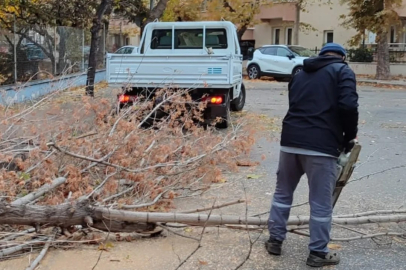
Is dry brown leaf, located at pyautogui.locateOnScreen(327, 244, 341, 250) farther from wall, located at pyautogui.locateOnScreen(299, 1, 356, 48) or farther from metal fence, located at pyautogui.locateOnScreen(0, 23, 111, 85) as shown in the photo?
wall, located at pyautogui.locateOnScreen(299, 1, 356, 48)

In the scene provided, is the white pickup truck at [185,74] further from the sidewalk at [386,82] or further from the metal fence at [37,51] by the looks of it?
the sidewalk at [386,82]

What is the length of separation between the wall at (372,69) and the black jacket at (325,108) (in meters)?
24.7

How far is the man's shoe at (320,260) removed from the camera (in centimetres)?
408

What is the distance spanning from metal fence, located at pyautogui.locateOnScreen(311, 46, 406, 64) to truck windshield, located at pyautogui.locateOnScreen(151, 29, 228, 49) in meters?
17.0

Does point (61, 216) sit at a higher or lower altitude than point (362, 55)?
lower

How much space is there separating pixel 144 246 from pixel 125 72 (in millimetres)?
5981

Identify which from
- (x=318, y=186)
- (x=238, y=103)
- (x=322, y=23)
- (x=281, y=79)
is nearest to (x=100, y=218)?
(x=318, y=186)

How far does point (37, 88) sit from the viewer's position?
1440cm

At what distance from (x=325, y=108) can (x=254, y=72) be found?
854 inches

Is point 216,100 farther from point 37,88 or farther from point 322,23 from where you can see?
point 322,23

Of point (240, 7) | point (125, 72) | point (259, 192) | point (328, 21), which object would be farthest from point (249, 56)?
point (328, 21)

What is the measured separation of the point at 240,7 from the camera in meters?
28.0

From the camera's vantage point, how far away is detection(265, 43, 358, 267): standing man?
13.1ft

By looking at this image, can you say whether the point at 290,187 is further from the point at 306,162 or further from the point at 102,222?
the point at 102,222
